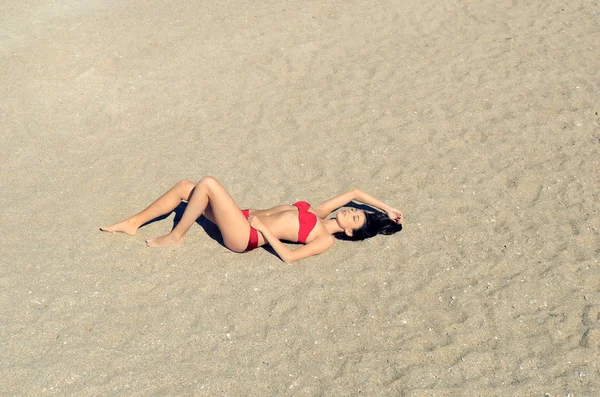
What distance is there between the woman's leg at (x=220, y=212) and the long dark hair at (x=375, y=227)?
1124 mm

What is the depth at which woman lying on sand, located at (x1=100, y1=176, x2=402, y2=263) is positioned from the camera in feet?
19.2

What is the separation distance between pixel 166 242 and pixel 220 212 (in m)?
0.78

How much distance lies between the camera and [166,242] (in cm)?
626

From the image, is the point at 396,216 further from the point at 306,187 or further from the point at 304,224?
the point at 306,187

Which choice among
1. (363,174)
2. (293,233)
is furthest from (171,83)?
(293,233)

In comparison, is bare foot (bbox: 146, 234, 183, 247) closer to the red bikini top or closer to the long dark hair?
the red bikini top

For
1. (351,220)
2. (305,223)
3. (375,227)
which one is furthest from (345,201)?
(305,223)

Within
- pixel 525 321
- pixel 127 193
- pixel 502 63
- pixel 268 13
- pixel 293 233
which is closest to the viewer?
pixel 525 321

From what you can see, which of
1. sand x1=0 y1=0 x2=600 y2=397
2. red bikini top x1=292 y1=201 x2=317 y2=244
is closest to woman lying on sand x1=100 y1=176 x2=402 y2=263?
red bikini top x1=292 y1=201 x2=317 y2=244

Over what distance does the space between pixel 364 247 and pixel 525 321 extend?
169 cm

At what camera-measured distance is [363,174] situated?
289 inches

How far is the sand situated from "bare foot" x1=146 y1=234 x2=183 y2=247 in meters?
0.11

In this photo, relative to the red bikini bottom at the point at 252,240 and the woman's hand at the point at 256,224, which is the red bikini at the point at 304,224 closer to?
the red bikini bottom at the point at 252,240

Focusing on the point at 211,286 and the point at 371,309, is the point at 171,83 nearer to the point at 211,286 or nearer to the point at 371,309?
the point at 211,286
